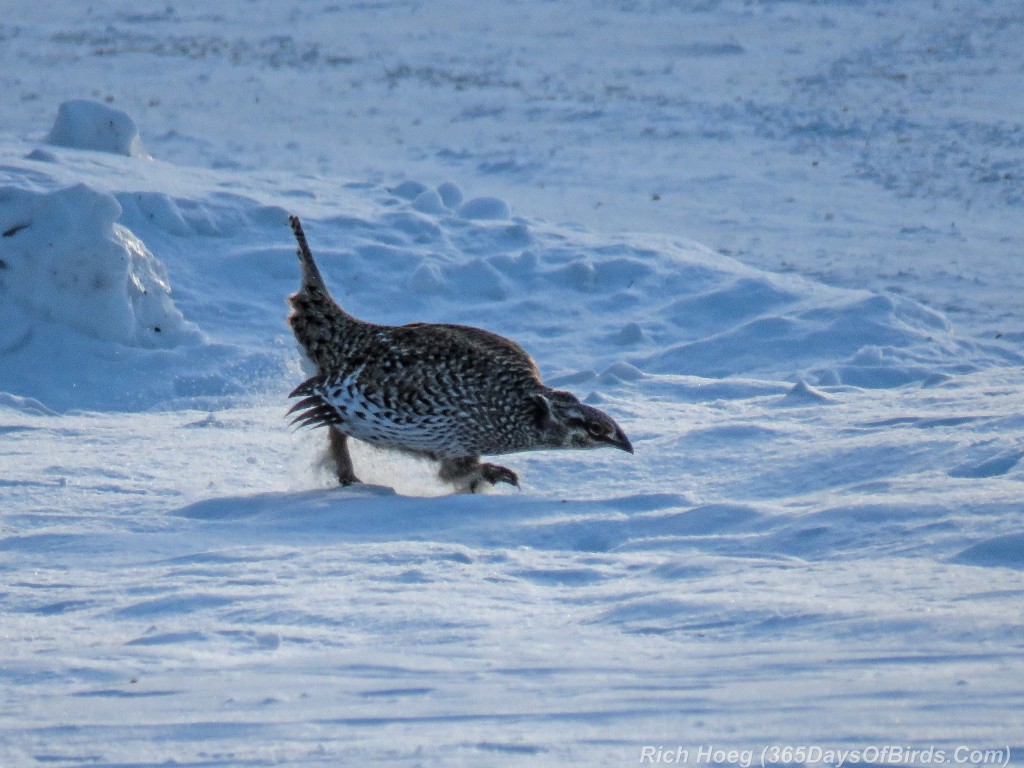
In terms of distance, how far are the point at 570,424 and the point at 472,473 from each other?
545 mm

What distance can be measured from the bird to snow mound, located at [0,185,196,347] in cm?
296

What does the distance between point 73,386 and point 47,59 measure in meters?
13.4

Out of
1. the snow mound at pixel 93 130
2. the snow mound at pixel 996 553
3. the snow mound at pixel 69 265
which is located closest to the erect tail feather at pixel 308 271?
the snow mound at pixel 69 265

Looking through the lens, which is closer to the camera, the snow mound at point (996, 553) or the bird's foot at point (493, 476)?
the snow mound at point (996, 553)

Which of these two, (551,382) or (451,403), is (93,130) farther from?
(451,403)

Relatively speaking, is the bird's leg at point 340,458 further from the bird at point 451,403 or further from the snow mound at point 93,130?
the snow mound at point 93,130

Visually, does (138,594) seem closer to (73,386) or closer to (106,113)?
(73,386)

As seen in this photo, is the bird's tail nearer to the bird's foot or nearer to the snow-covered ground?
the snow-covered ground

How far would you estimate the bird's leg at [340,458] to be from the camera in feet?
19.9

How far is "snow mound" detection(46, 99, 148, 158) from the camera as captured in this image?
38.1 feet

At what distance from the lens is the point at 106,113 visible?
11.8m

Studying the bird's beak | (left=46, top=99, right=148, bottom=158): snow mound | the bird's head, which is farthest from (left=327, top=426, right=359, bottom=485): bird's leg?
(left=46, top=99, right=148, bottom=158): snow mound

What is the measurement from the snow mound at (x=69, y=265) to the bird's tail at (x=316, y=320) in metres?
2.38

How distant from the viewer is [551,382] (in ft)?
27.0
